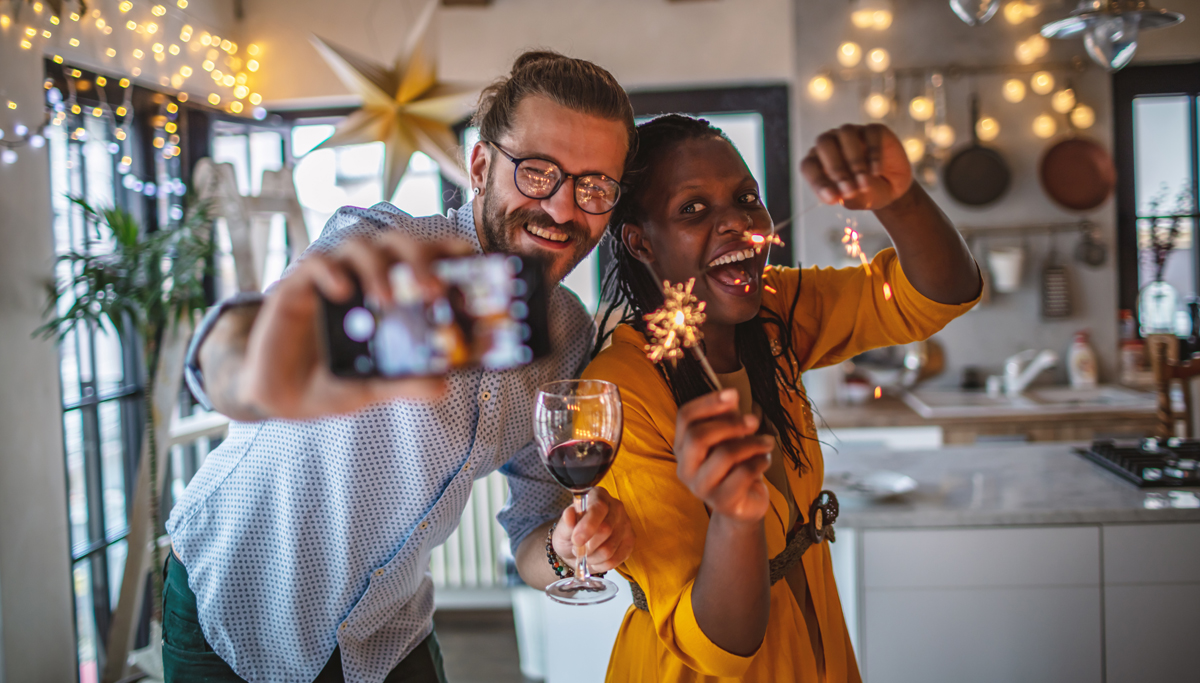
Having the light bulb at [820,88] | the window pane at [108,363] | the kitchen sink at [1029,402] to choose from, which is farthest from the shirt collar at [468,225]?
the light bulb at [820,88]

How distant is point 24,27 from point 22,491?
148 centimetres

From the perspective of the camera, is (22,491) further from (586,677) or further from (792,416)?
A: (792,416)

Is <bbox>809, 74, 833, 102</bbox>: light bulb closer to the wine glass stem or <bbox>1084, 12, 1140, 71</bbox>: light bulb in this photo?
<bbox>1084, 12, 1140, 71</bbox>: light bulb

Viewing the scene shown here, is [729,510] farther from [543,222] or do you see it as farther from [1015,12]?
[1015,12]

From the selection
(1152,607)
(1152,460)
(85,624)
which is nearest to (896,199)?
(1152,607)

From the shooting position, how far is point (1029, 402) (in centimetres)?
336

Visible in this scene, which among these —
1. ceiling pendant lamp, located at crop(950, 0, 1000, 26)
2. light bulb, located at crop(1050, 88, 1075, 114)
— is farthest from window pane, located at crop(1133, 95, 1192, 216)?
ceiling pendant lamp, located at crop(950, 0, 1000, 26)

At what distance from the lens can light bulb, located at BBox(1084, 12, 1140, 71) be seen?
1971 mm

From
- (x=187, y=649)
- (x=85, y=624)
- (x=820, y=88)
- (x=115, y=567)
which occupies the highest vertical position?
(x=820, y=88)

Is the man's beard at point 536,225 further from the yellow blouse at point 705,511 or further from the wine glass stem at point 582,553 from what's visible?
the wine glass stem at point 582,553

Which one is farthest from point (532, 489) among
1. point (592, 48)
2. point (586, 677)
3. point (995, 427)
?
point (592, 48)

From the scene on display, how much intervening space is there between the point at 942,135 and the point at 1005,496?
7.49 feet

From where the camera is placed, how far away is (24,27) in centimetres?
233

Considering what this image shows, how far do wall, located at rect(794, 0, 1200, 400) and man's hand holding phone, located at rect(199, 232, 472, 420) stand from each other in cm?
328
